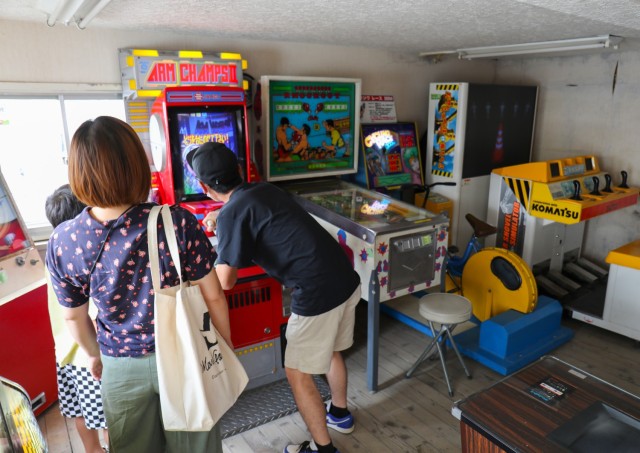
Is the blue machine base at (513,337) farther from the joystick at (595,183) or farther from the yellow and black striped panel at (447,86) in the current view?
the yellow and black striped panel at (447,86)

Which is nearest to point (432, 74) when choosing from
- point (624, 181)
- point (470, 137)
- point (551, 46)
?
point (470, 137)

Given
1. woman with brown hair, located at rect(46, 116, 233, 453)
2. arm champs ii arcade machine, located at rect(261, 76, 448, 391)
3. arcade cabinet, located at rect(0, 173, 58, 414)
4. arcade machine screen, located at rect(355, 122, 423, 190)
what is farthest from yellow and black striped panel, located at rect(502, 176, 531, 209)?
arcade cabinet, located at rect(0, 173, 58, 414)

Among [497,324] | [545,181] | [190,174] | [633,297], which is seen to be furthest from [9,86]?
[633,297]

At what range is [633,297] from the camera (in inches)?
144

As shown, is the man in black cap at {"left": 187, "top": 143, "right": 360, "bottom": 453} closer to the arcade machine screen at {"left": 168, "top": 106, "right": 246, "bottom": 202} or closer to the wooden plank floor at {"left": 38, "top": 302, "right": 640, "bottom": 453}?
the wooden plank floor at {"left": 38, "top": 302, "right": 640, "bottom": 453}

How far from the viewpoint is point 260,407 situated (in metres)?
2.98

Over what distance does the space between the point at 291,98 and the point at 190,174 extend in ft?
3.56

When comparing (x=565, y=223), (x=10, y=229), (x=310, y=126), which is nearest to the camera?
(x=10, y=229)

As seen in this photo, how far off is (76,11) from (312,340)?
214 cm

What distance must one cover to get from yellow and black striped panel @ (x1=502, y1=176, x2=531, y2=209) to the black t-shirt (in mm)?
2447

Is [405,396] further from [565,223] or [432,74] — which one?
[432,74]

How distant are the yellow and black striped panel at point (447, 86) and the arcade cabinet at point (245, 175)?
219 centimetres

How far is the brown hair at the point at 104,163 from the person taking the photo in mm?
1420

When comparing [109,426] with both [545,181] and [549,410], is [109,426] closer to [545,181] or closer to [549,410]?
[549,410]
